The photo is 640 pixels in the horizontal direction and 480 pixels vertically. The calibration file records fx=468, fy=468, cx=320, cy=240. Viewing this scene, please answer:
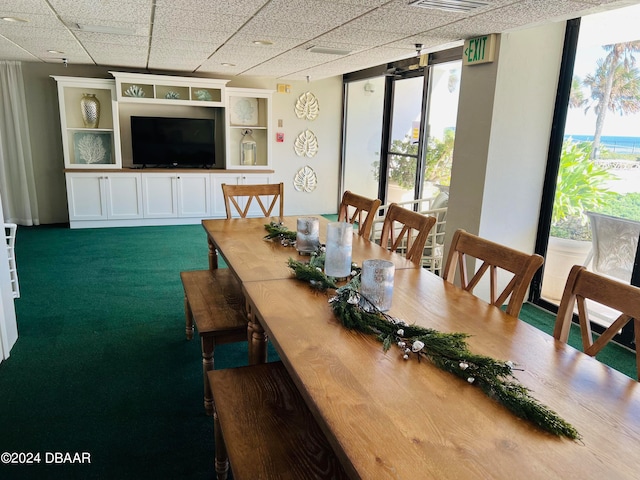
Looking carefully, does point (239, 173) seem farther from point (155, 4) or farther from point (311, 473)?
point (311, 473)

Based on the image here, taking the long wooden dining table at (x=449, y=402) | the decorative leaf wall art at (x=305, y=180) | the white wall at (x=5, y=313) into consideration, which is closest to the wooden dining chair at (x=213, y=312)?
the long wooden dining table at (x=449, y=402)

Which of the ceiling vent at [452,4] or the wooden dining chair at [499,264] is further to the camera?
the ceiling vent at [452,4]

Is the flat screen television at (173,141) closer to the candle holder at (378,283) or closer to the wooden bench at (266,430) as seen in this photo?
the wooden bench at (266,430)

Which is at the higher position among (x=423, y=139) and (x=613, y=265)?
(x=423, y=139)

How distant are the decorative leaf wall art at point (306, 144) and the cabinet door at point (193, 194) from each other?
1539 millimetres

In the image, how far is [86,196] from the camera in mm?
6105

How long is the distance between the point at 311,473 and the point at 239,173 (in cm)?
571

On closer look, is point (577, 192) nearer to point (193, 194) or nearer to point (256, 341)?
point (256, 341)

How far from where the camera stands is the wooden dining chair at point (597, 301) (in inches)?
52.4

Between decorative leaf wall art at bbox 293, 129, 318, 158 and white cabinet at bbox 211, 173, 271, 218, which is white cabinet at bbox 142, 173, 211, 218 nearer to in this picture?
white cabinet at bbox 211, 173, 271, 218

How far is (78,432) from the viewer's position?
2092 mm

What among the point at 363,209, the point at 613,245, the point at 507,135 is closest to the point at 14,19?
the point at 363,209

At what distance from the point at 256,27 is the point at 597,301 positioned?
2.87m

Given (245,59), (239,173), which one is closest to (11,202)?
(239,173)
